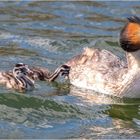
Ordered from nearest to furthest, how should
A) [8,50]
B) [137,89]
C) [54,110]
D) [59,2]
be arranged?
1. [54,110]
2. [137,89]
3. [8,50]
4. [59,2]

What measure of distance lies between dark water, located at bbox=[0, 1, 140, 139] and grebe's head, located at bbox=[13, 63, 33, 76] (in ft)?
0.95

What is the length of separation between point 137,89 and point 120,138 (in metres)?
1.94

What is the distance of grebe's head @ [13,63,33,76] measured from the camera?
11.9m

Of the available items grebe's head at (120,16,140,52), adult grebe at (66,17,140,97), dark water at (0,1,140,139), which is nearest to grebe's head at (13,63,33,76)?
dark water at (0,1,140,139)

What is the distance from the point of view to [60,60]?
45.4ft

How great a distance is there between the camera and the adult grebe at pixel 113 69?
11.1m

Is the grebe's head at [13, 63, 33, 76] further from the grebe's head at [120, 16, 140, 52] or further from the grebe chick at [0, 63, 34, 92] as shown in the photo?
the grebe's head at [120, 16, 140, 52]

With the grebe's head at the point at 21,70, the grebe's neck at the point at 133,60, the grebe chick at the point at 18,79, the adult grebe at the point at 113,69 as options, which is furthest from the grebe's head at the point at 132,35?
the grebe's head at the point at 21,70

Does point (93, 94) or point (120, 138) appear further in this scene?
point (93, 94)

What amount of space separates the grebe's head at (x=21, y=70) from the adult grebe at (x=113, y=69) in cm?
71

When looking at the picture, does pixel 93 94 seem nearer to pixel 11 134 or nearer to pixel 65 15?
pixel 11 134

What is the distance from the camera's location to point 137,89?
11.5 m

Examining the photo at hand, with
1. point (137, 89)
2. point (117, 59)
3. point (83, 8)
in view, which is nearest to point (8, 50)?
point (117, 59)

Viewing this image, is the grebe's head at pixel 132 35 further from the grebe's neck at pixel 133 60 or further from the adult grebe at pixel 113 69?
the grebe's neck at pixel 133 60
